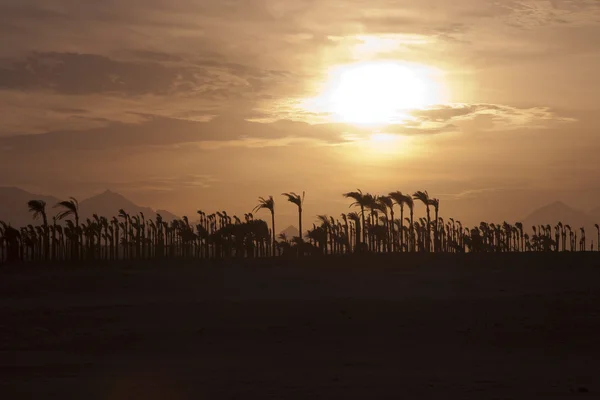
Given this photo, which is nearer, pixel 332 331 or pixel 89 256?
pixel 332 331

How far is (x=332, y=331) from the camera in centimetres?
2047

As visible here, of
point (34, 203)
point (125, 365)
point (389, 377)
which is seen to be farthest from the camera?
point (34, 203)

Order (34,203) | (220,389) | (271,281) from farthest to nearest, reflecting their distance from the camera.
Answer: (34,203) → (271,281) → (220,389)

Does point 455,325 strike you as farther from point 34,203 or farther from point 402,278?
point 34,203

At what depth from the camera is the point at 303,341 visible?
63.0 feet

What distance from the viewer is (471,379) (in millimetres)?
13875

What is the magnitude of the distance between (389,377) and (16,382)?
6509 mm

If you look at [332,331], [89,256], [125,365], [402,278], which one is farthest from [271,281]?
[89,256]

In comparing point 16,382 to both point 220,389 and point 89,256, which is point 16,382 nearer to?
point 220,389

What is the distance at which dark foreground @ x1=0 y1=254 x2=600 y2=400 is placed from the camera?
43.8 feet

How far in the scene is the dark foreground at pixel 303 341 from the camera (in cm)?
1335

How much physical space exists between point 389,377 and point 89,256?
68.1 meters

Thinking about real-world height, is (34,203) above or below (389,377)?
above

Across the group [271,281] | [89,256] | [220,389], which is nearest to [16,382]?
[220,389]
